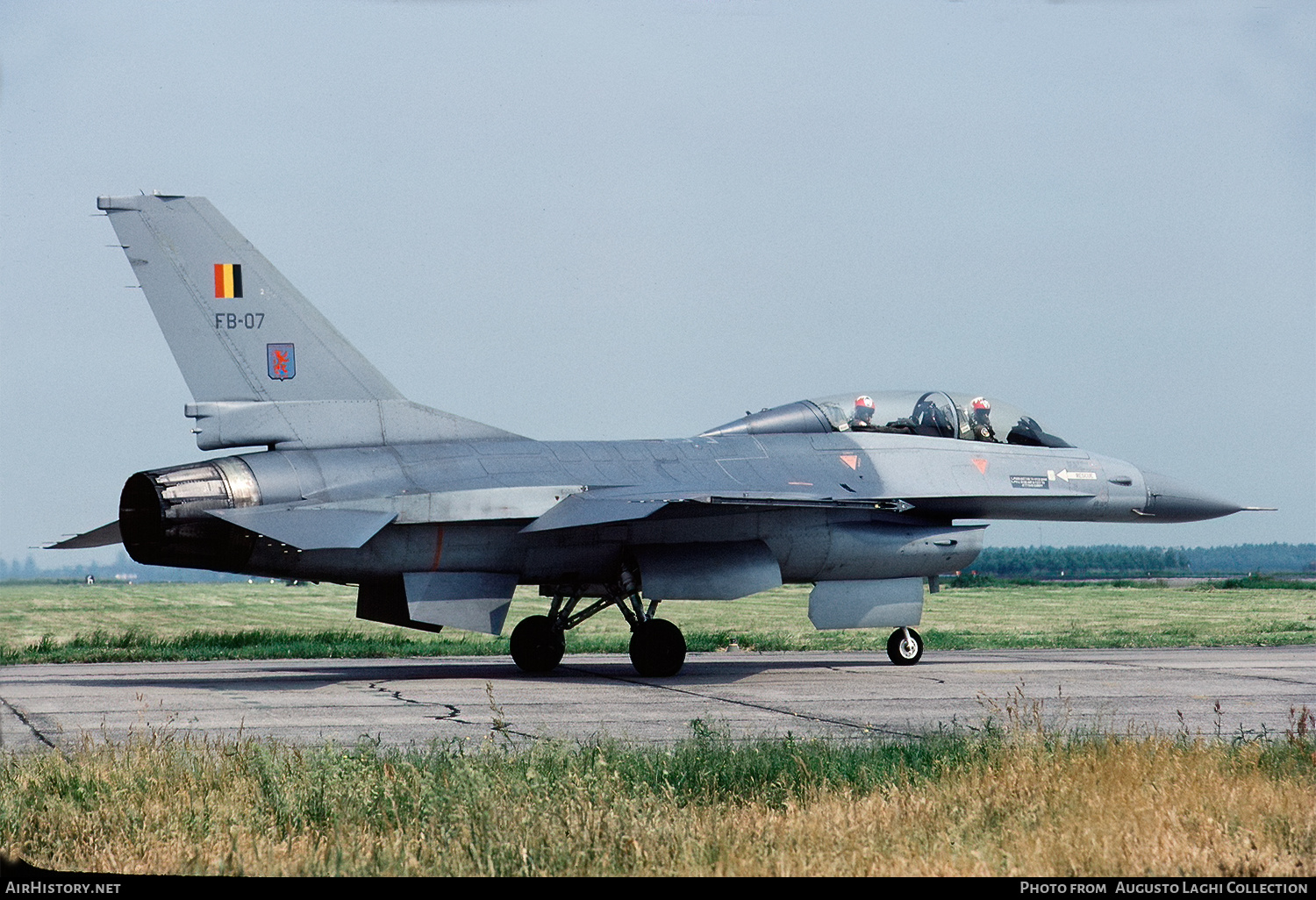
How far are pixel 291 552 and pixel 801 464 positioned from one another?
6468mm

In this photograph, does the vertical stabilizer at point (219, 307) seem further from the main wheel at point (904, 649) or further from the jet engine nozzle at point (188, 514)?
the main wheel at point (904, 649)

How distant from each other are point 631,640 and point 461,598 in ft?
8.45

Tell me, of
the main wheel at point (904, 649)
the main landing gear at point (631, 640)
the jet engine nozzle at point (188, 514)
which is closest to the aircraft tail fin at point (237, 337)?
the jet engine nozzle at point (188, 514)

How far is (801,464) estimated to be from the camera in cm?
1670

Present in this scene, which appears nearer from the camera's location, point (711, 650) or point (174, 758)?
point (174, 758)

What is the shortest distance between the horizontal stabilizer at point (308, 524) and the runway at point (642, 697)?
160 centimetres

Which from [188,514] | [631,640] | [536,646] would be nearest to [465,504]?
[536,646]

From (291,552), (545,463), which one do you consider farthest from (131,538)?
(545,463)

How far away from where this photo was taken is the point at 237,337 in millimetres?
14508

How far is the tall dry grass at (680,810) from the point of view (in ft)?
18.7

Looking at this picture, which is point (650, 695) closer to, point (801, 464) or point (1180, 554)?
point (801, 464)

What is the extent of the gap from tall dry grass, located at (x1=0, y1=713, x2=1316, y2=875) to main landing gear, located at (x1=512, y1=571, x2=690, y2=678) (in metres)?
7.15

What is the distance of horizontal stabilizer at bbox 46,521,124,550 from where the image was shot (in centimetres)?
1512

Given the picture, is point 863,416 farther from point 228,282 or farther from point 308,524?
point 228,282
